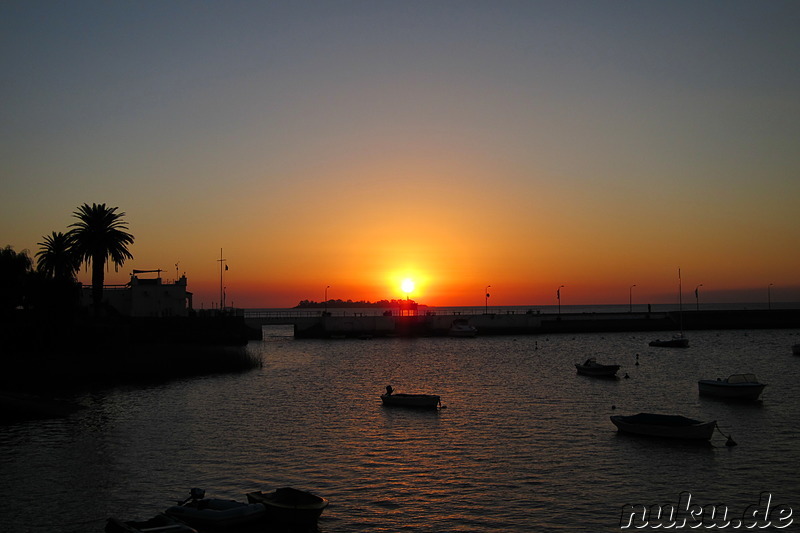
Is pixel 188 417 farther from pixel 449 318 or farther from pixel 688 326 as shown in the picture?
pixel 688 326

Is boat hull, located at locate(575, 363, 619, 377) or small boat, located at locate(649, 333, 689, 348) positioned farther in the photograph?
small boat, located at locate(649, 333, 689, 348)

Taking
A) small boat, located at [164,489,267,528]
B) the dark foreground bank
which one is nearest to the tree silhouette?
the dark foreground bank

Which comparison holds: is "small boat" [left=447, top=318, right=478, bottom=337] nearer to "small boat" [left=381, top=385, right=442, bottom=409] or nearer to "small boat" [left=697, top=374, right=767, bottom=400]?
"small boat" [left=697, top=374, right=767, bottom=400]

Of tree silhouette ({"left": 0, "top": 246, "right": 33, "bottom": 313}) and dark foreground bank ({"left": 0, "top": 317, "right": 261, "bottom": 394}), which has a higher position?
tree silhouette ({"left": 0, "top": 246, "right": 33, "bottom": 313})

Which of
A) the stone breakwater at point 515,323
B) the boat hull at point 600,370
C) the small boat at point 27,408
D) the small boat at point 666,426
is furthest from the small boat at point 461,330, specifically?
the small boat at point 666,426

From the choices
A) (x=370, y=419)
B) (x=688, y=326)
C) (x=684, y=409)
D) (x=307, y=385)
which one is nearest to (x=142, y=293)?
(x=307, y=385)

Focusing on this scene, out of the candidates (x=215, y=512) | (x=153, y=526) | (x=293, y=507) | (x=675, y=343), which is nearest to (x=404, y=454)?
(x=293, y=507)

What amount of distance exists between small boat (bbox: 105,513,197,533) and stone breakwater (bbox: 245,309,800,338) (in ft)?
422

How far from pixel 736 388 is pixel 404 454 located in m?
31.6

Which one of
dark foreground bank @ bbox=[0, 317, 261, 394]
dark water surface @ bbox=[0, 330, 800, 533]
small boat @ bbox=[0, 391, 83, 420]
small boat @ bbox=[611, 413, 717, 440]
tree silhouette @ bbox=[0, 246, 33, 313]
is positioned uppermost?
tree silhouette @ bbox=[0, 246, 33, 313]

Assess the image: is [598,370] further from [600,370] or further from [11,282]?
[11,282]

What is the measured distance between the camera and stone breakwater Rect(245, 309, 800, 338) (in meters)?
158

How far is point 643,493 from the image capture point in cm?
2789

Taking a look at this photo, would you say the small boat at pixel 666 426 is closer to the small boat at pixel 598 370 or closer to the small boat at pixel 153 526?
the small boat at pixel 153 526
